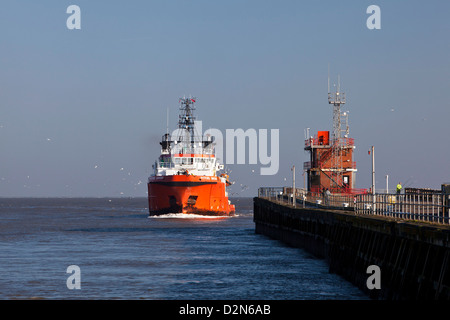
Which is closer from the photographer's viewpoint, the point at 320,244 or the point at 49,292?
the point at 49,292

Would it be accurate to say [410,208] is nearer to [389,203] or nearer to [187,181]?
[389,203]

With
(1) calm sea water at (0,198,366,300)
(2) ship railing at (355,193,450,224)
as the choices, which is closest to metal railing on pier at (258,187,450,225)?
(2) ship railing at (355,193,450,224)

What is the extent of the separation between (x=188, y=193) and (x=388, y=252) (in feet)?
223

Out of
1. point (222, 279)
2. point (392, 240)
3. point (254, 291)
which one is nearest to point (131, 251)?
point (222, 279)

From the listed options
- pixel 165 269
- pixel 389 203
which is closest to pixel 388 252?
pixel 389 203

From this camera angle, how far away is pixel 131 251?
47.6m

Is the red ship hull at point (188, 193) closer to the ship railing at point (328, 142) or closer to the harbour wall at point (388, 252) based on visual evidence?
the ship railing at point (328, 142)

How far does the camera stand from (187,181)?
90188 millimetres

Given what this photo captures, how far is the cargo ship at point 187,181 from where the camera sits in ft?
299

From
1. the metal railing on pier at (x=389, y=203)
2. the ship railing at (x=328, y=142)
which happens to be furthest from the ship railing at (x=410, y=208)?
the ship railing at (x=328, y=142)

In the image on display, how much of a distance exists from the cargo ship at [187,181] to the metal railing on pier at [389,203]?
8.85 m
